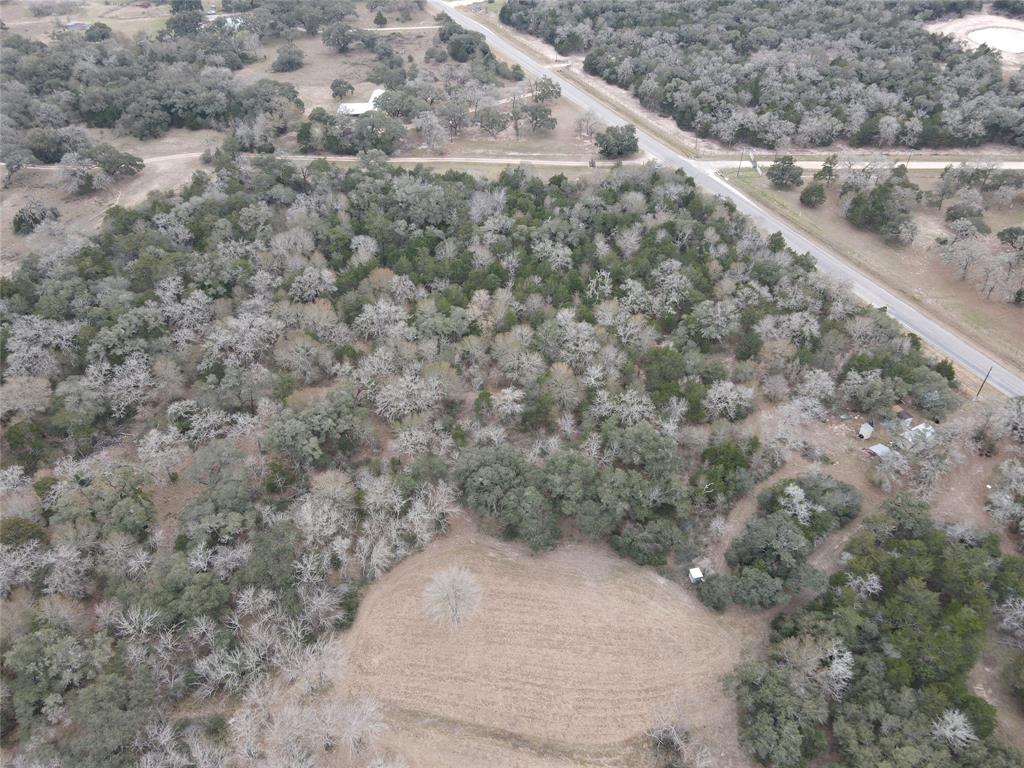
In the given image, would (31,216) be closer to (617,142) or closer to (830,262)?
(617,142)

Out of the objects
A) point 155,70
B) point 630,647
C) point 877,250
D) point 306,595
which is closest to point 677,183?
point 877,250

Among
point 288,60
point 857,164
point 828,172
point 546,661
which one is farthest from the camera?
point 288,60

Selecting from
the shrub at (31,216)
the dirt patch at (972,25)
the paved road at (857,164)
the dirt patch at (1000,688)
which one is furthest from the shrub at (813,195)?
the shrub at (31,216)

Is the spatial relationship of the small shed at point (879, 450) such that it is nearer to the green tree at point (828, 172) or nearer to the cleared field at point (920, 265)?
the cleared field at point (920, 265)

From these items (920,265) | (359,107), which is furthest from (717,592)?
(359,107)

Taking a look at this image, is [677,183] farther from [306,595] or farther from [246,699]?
[246,699]

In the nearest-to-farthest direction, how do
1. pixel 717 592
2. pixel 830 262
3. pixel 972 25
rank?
1. pixel 717 592
2. pixel 830 262
3. pixel 972 25

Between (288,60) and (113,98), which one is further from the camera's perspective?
(288,60)
